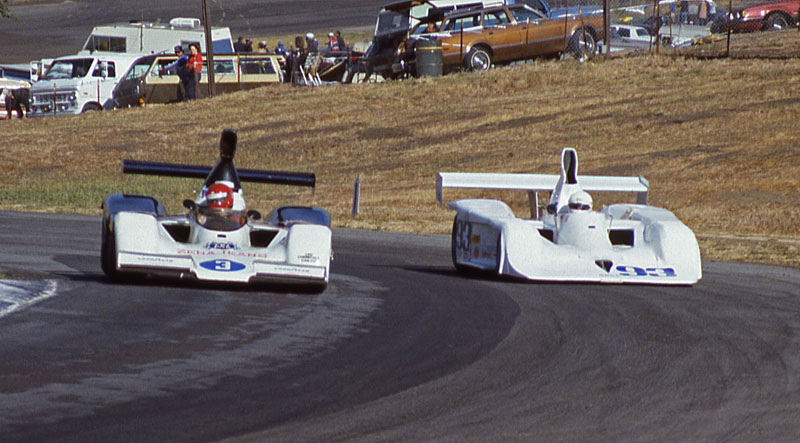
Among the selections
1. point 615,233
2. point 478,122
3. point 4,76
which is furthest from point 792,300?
point 4,76

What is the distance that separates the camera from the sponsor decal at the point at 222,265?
9.95m

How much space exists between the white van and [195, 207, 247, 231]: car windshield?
2554 centimetres

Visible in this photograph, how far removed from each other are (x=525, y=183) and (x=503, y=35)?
21.2 meters

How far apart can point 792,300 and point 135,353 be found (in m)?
6.21

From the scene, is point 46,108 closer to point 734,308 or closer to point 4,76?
point 4,76

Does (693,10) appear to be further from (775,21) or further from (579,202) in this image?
(579,202)

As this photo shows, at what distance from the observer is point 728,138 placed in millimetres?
25594

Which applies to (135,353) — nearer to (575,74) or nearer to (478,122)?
(478,122)

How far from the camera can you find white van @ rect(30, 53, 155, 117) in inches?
1379

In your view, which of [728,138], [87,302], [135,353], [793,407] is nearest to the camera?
[793,407]

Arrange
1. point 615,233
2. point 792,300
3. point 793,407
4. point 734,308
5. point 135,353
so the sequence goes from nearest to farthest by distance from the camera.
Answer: point 793,407
point 135,353
point 734,308
point 792,300
point 615,233

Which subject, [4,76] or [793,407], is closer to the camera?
[793,407]

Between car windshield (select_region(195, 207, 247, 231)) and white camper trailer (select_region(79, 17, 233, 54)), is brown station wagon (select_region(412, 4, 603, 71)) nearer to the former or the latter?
white camper trailer (select_region(79, 17, 233, 54))

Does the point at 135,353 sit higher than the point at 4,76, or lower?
lower
